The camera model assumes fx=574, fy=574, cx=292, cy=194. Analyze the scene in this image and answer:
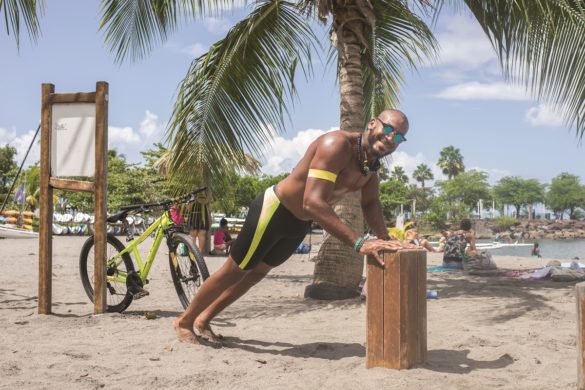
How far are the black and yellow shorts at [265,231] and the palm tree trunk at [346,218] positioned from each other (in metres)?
2.78

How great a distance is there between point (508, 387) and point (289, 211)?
5.04ft

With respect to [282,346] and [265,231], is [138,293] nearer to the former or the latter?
[282,346]

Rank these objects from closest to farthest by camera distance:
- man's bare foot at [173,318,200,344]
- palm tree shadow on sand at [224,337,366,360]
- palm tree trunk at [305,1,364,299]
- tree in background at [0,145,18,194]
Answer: palm tree shadow on sand at [224,337,366,360]
man's bare foot at [173,318,200,344]
palm tree trunk at [305,1,364,299]
tree in background at [0,145,18,194]

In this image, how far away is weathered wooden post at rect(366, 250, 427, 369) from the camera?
306cm

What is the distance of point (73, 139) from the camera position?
515cm

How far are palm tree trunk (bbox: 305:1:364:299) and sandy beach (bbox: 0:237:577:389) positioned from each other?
1.05 feet

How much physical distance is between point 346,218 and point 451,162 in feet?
314

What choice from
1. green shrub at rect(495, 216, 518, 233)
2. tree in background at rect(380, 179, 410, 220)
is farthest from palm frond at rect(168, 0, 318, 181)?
green shrub at rect(495, 216, 518, 233)

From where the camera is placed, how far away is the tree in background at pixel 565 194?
339 ft

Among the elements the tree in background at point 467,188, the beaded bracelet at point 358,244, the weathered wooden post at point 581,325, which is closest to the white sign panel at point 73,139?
the beaded bracelet at point 358,244

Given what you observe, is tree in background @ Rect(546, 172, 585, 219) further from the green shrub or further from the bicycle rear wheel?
the bicycle rear wheel

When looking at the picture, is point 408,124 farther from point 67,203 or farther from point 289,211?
point 67,203

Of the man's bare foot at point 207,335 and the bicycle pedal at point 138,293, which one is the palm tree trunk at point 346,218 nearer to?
the bicycle pedal at point 138,293

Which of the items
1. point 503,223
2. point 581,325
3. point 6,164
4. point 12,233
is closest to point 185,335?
A: point 581,325
